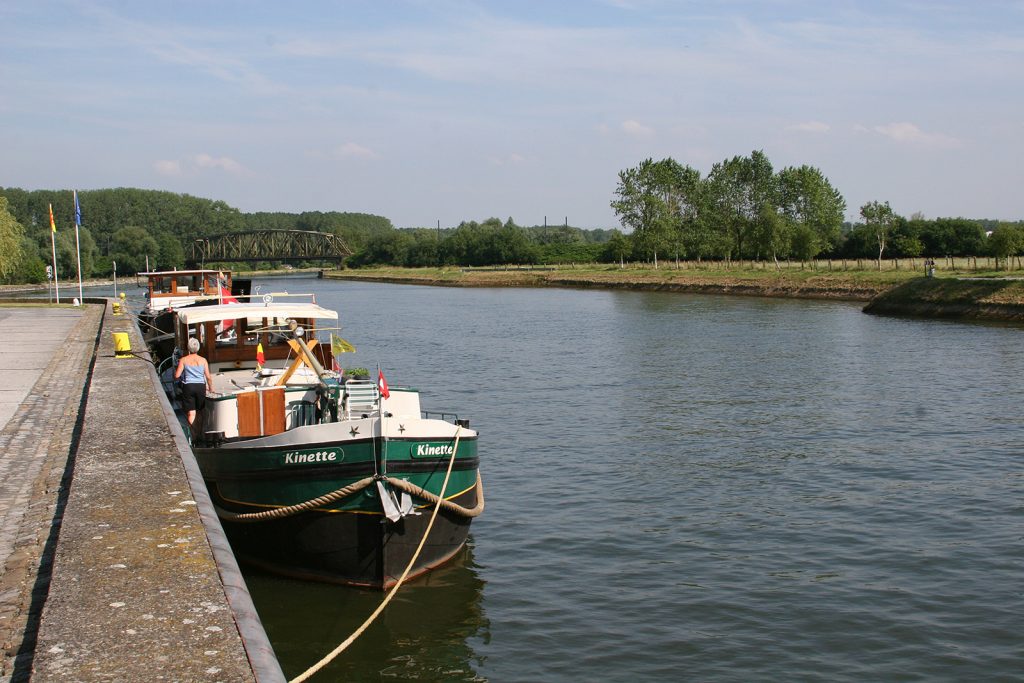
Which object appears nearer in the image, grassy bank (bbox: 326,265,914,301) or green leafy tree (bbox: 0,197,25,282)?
green leafy tree (bbox: 0,197,25,282)

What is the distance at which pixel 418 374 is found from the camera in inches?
1246

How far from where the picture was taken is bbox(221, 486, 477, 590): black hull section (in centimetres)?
1210

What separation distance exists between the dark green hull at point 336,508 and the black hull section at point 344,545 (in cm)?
1

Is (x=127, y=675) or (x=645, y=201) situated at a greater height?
(x=645, y=201)

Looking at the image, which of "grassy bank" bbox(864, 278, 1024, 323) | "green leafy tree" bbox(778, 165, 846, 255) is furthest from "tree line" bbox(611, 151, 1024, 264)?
"grassy bank" bbox(864, 278, 1024, 323)

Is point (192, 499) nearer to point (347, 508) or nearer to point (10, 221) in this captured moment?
point (347, 508)

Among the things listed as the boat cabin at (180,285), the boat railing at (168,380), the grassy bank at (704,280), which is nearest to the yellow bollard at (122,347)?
the boat railing at (168,380)

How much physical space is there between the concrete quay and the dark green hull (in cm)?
109

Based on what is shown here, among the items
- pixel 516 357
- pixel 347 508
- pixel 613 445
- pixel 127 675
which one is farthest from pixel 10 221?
pixel 127 675

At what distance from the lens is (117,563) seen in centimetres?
712

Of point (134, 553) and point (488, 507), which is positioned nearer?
point (134, 553)

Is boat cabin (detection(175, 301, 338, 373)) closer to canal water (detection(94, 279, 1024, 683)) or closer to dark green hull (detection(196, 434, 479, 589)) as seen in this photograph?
canal water (detection(94, 279, 1024, 683))

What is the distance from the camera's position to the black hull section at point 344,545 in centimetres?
1210

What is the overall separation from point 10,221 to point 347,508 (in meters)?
60.0
